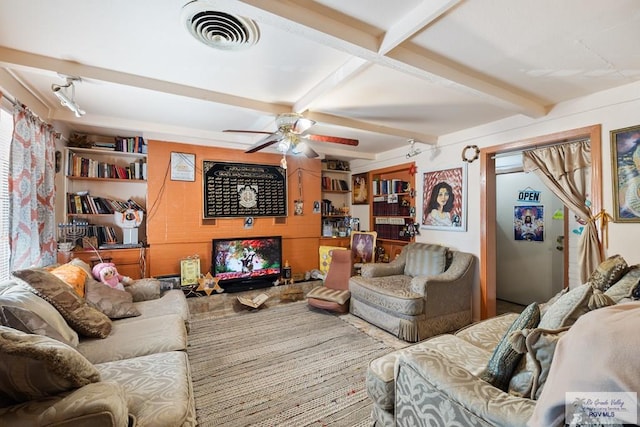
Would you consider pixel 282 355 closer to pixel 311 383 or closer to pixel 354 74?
pixel 311 383

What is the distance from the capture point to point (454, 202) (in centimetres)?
347

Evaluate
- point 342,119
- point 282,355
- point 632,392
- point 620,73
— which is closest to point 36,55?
point 342,119

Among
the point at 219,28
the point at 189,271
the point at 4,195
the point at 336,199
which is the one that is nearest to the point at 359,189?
the point at 336,199

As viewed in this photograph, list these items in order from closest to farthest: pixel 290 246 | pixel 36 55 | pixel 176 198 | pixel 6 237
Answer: pixel 36 55 → pixel 6 237 → pixel 176 198 → pixel 290 246

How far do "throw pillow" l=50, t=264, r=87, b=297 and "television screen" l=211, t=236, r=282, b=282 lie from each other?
170 centimetres

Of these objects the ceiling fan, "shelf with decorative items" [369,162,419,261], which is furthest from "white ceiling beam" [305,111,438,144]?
"shelf with decorative items" [369,162,419,261]

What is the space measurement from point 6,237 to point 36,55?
1.40 metres

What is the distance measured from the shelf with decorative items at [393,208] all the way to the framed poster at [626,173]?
2.07 metres

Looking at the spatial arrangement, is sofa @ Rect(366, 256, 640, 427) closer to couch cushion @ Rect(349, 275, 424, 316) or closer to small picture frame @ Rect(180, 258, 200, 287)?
couch cushion @ Rect(349, 275, 424, 316)

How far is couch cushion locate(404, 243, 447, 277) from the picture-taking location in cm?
334

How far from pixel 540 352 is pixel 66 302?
2.53 m

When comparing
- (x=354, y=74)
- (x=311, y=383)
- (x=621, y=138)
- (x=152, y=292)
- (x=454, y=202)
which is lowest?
(x=311, y=383)

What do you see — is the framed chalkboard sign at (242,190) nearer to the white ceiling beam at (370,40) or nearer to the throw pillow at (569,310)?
the white ceiling beam at (370,40)

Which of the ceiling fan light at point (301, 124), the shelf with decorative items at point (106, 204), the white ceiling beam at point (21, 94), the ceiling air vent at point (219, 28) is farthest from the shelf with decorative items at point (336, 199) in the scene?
the white ceiling beam at point (21, 94)
